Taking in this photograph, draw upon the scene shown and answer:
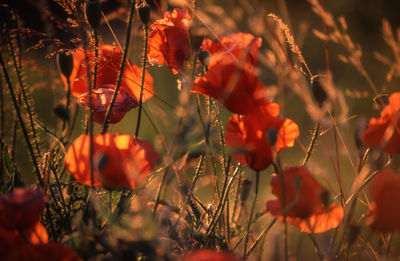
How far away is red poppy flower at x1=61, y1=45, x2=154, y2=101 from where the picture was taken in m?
0.67

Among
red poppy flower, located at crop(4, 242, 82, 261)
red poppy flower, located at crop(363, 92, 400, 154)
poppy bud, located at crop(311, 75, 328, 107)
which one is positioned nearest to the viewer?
red poppy flower, located at crop(4, 242, 82, 261)

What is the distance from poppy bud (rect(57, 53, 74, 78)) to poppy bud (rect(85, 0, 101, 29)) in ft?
0.21

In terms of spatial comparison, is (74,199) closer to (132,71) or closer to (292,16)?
(132,71)

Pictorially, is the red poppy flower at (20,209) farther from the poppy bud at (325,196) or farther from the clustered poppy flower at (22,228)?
the poppy bud at (325,196)

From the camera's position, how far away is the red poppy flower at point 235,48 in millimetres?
578

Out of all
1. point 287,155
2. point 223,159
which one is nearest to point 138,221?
point 223,159

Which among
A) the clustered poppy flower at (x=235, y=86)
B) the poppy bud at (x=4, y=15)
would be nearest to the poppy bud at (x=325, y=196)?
the clustered poppy flower at (x=235, y=86)

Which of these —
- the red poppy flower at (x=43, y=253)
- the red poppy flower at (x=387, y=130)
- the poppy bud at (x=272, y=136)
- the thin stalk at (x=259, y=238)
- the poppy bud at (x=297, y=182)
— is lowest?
the thin stalk at (x=259, y=238)

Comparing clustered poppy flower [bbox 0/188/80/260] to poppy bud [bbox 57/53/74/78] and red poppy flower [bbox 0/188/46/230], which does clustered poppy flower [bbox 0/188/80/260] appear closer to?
red poppy flower [bbox 0/188/46/230]

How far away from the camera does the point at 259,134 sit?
1.63ft

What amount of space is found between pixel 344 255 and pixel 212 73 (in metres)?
0.24

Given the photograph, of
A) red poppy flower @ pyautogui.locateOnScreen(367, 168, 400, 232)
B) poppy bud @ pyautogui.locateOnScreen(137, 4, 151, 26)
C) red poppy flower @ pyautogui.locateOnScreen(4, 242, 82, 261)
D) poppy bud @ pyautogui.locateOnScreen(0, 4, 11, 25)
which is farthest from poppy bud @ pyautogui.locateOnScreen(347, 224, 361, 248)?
poppy bud @ pyautogui.locateOnScreen(0, 4, 11, 25)

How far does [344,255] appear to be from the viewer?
55 cm

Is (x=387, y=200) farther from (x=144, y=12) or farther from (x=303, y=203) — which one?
(x=144, y=12)
